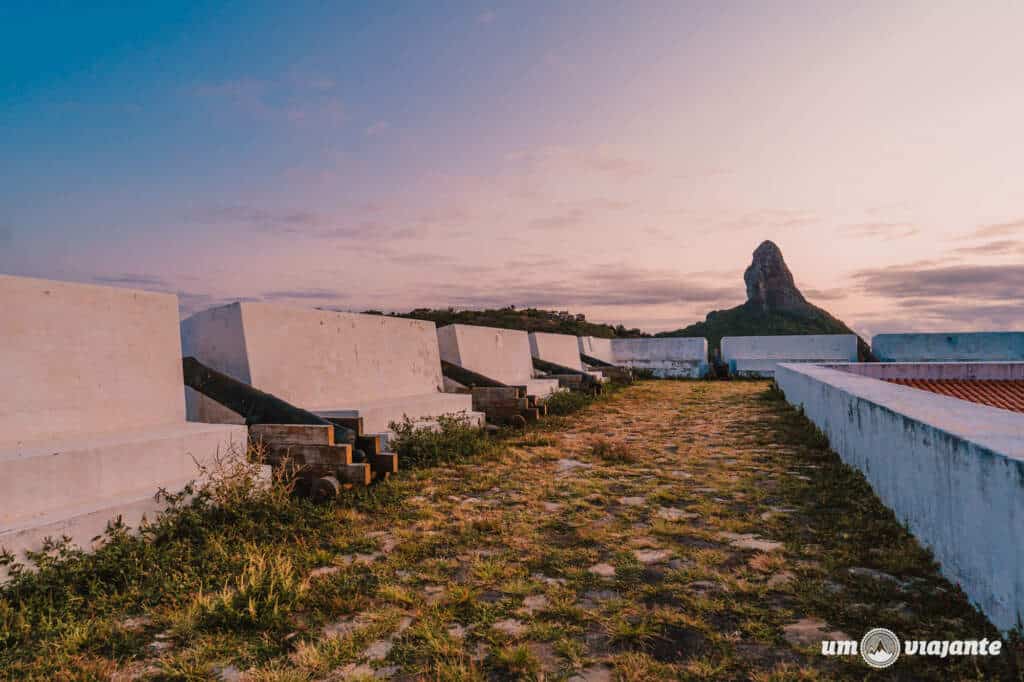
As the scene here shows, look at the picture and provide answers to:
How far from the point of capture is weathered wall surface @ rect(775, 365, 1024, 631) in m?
2.54

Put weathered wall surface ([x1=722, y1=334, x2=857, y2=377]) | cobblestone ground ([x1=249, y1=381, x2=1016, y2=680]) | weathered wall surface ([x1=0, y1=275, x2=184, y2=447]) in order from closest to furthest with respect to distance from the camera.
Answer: cobblestone ground ([x1=249, y1=381, x2=1016, y2=680]), weathered wall surface ([x1=0, y1=275, x2=184, y2=447]), weathered wall surface ([x1=722, y1=334, x2=857, y2=377])

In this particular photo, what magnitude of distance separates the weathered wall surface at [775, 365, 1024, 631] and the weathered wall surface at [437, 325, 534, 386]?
779 cm

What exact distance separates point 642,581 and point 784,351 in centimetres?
2525

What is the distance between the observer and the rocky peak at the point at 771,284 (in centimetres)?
8031

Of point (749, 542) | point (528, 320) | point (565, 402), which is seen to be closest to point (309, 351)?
point (749, 542)

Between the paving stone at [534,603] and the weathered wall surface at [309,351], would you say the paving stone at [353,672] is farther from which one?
the weathered wall surface at [309,351]

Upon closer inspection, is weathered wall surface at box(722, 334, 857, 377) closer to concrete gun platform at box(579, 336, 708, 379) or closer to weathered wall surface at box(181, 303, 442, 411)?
concrete gun platform at box(579, 336, 708, 379)

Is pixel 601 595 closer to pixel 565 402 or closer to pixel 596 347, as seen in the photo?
pixel 565 402

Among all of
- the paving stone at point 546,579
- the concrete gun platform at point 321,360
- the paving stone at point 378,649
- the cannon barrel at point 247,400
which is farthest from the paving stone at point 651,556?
the concrete gun platform at point 321,360

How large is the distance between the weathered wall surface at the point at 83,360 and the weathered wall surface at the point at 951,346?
2560cm

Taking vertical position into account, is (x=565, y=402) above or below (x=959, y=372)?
below

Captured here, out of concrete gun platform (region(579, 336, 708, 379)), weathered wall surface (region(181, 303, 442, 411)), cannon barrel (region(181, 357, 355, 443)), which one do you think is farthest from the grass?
concrete gun platform (region(579, 336, 708, 379))

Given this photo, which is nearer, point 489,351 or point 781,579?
point 781,579

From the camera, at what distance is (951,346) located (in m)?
22.4
